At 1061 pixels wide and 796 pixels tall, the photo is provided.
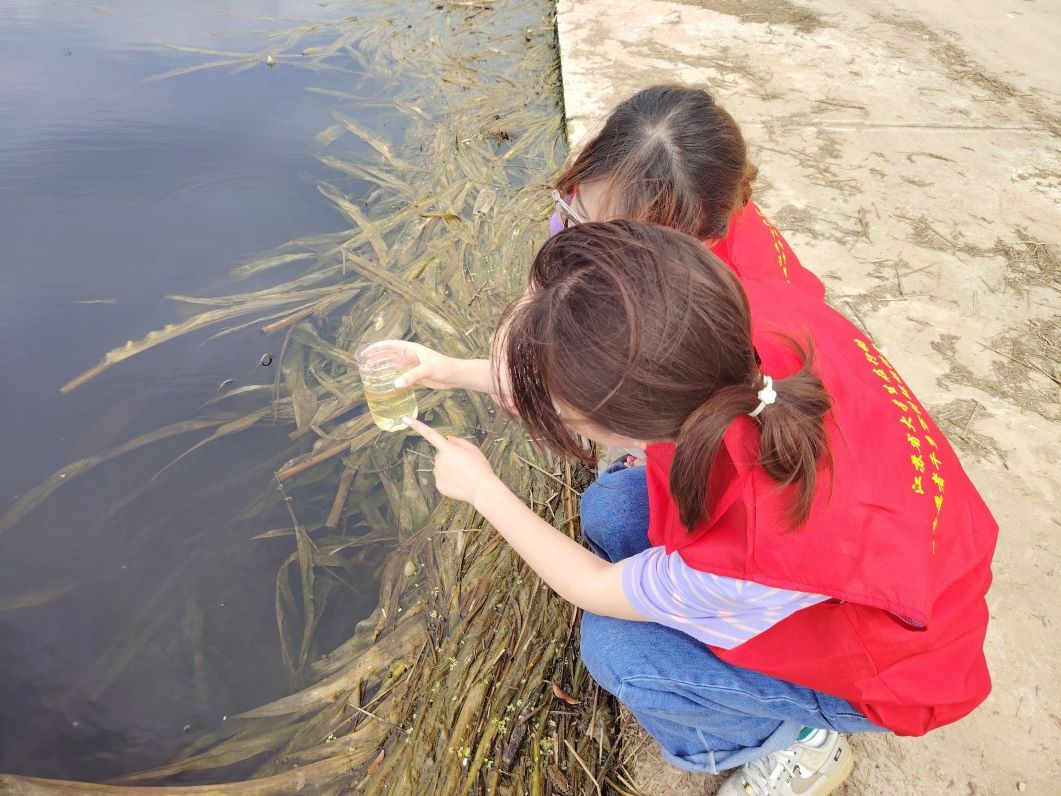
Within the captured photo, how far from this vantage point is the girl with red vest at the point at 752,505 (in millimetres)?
1029

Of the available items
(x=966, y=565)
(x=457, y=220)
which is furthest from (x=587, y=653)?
(x=457, y=220)

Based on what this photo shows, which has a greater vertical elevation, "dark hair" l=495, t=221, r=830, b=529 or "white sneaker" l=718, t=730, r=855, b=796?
"dark hair" l=495, t=221, r=830, b=529

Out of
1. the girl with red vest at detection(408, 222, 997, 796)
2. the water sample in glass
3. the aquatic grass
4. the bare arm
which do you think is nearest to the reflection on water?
the aquatic grass

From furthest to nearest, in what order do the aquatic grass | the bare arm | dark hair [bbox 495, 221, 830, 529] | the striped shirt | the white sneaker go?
Answer: the aquatic grass < the white sneaker < the bare arm < the striped shirt < dark hair [bbox 495, 221, 830, 529]

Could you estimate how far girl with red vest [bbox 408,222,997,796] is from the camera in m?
1.03

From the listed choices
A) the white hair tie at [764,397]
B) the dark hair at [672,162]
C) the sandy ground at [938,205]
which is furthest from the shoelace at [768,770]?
the dark hair at [672,162]

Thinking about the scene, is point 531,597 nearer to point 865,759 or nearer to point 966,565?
point 865,759

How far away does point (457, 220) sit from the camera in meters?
3.63

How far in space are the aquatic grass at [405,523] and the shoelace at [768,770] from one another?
0.31m

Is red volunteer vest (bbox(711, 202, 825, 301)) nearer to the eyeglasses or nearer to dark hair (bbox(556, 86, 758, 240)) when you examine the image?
dark hair (bbox(556, 86, 758, 240))

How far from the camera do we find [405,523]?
236 cm

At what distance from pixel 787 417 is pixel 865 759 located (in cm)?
→ 111

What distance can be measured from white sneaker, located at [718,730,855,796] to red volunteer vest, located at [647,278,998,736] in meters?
0.32

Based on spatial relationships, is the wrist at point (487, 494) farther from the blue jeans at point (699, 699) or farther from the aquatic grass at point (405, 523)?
the aquatic grass at point (405, 523)
